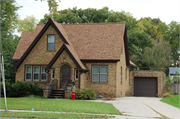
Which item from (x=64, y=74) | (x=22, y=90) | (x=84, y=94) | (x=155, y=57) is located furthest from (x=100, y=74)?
(x=155, y=57)

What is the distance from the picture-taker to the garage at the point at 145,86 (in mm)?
31516

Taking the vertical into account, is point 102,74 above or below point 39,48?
below

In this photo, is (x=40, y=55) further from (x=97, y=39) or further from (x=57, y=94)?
(x=97, y=39)

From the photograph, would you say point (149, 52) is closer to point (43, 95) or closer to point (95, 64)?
point (95, 64)

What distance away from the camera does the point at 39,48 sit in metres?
25.0

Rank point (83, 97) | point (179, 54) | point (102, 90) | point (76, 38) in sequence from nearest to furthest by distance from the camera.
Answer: point (83, 97), point (102, 90), point (76, 38), point (179, 54)

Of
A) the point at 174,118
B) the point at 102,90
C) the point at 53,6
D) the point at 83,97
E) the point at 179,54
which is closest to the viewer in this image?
the point at 174,118

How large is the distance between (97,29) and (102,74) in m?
5.92

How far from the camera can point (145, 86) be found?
32000 mm

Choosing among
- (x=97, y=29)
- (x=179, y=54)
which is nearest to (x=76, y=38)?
(x=97, y=29)

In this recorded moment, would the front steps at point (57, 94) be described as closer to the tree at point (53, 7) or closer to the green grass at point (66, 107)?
the green grass at point (66, 107)

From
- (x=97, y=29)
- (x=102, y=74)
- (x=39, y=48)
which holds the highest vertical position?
(x=97, y=29)

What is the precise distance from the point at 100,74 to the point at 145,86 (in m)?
10.1

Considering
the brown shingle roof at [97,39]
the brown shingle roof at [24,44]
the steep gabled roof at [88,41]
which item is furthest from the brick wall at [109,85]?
the brown shingle roof at [24,44]
